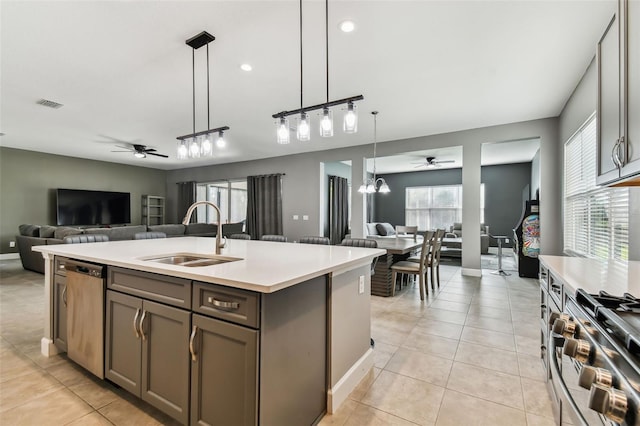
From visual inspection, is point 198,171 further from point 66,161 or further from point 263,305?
point 263,305

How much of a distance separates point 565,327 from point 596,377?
1.31ft

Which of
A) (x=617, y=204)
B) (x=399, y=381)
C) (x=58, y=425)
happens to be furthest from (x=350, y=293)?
(x=617, y=204)

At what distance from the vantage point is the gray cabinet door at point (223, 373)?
1237 millimetres

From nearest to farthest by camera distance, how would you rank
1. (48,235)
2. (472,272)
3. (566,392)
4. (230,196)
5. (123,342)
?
(566,392) → (123,342) → (48,235) → (472,272) → (230,196)

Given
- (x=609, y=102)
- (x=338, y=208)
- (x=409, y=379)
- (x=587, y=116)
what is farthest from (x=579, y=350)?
(x=338, y=208)

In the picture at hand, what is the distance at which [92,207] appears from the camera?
816 centimetres

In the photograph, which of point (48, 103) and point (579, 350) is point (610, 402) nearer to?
point (579, 350)

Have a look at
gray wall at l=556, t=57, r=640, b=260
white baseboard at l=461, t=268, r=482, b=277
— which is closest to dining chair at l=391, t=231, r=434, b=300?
white baseboard at l=461, t=268, r=482, b=277

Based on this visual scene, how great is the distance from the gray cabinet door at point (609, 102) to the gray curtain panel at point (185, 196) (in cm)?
937

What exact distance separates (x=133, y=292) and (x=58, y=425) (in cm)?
80

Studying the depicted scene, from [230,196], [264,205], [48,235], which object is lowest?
[48,235]

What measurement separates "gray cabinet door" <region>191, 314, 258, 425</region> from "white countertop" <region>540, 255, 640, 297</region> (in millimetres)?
1386

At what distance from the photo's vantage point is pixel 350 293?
194 cm

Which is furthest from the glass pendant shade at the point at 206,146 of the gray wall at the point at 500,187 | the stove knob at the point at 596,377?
the gray wall at the point at 500,187
